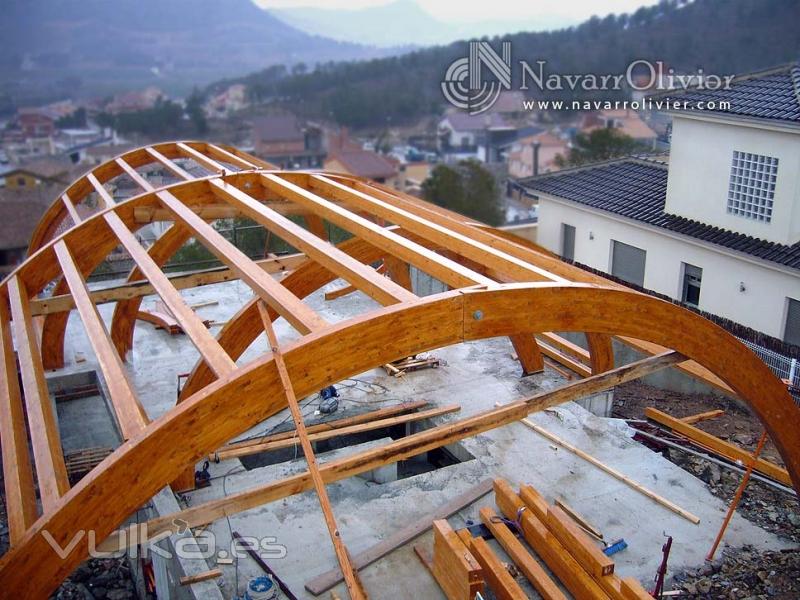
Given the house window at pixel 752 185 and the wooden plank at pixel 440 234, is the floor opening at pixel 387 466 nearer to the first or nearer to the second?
the wooden plank at pixel 440 234

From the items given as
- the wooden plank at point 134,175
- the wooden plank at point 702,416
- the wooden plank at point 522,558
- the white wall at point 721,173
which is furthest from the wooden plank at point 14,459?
the white wall at point 721,173

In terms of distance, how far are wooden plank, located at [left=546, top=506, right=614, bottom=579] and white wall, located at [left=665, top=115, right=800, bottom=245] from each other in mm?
8209

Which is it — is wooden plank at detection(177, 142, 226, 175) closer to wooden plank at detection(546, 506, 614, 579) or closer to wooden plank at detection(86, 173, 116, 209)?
wooden plank at detection(86, 173, 116, 209)

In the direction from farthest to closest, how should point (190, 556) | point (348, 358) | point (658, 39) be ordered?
point (658, 39)
point (190, 556)
point (348, 358)

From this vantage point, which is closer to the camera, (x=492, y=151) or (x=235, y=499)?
(x=235, y=499)

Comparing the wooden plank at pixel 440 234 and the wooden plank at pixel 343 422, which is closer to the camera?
the wooden plank at pixel 440 234

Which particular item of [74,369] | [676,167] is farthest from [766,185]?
[74,369]

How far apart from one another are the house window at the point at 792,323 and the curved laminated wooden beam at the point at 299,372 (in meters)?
7.82

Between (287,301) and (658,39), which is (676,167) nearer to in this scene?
(287,301)

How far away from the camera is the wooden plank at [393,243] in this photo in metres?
5.45

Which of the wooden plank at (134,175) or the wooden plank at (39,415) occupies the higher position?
the wooden plank at (134,175)

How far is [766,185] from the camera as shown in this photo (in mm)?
12688

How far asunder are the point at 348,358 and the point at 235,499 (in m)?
1.26

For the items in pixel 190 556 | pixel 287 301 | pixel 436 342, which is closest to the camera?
pixel 436 342
